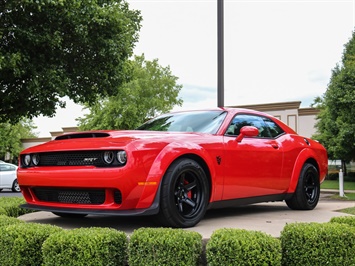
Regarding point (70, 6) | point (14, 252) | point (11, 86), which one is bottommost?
point (14, 252)

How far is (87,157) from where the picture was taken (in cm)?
443

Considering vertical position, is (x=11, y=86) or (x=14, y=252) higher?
(x=11, y=86)

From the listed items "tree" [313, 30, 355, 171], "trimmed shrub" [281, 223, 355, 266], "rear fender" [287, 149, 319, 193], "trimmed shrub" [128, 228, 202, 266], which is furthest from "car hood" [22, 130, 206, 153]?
"tree" [313, 30, 355, 171]

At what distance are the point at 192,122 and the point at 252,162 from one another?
2.87 feet

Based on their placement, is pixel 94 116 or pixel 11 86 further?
pixel 94 116

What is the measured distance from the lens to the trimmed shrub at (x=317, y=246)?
3836 millimetres

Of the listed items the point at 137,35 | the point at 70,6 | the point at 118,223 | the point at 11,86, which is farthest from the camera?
the point at 137,35

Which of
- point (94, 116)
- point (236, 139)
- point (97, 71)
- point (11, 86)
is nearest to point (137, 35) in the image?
point (97, 71)

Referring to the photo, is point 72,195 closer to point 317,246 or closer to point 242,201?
point 242,201

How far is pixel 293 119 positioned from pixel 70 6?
2428cm

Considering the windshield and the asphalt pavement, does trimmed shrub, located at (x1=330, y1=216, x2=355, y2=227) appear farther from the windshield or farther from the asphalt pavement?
the windshield

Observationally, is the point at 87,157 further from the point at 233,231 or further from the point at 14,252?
the point at 233,231

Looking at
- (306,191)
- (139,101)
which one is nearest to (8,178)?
(306,191)

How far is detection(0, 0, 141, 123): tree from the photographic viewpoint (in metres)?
12.3
